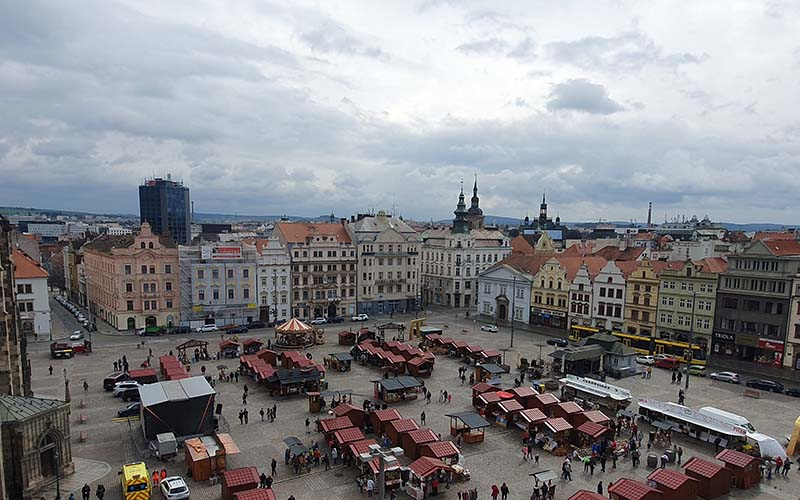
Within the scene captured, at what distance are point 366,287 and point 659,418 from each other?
58.4 meters

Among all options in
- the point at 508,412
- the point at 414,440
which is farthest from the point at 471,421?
the point at 414,440

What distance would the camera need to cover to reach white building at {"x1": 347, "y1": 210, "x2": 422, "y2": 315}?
93438 mm

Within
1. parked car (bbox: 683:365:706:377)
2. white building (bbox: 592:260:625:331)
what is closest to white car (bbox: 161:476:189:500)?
parked car (bbox: 683:365:706:377)

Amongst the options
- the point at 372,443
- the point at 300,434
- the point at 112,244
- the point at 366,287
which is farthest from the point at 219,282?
the point at 372,443

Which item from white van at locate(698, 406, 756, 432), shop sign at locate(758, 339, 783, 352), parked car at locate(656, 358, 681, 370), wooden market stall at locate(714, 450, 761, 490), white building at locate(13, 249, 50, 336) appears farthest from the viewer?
white building at locate(13, 249, 50, 336)

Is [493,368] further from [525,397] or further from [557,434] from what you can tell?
[557,434]

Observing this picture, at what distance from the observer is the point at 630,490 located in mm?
28391

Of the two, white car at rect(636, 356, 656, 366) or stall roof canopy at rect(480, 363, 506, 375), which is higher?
stall roof canopy at rect(480, 363, 506, 375)

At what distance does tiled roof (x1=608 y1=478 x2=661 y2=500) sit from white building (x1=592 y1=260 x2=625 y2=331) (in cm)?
4806

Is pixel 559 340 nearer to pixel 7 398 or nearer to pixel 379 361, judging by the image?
pixel 379 361

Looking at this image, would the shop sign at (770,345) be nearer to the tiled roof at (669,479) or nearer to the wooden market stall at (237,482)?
the tiled roof at (669,479)

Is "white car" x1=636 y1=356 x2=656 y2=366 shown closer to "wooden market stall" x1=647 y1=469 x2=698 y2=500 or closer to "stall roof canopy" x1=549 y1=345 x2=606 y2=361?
"stall roof canopy" x1=549 y1=345 x2=606 y2=361

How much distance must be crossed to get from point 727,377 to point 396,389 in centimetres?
3603

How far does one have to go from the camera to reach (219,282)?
80625 millimetres
